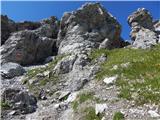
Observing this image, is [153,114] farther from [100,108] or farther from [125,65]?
[125,65]

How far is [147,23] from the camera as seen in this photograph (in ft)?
227

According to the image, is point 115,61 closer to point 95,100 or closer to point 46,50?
point 95,100

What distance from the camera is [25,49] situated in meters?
49.6

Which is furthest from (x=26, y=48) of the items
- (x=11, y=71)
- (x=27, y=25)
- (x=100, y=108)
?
(x=100, y=108)

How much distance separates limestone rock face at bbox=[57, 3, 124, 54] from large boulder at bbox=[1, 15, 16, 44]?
36.1 ft

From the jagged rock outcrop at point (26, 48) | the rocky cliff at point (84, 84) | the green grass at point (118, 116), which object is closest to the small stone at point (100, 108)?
A: the rocky cliff at point (84, 84)

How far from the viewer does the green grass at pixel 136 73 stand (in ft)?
78.7

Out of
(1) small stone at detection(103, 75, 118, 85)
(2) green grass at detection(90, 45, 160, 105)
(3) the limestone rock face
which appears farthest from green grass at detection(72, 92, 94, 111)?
(3) the limestone rock face

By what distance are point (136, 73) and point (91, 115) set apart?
21.3 ft

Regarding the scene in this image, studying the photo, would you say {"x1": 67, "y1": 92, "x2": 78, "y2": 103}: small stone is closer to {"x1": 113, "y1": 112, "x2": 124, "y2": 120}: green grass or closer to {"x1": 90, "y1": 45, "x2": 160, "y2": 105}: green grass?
{"x1": 90, "y1": 45, "x2": 160, "y2": 105}: green grass

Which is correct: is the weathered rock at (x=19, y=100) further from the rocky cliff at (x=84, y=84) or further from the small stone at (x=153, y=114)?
the small stone at (x=153, y=114)

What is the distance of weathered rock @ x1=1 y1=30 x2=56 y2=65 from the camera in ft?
158

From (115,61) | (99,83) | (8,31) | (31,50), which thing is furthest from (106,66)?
(8,31)

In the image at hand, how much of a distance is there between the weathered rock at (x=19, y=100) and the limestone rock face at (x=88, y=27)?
76.8 ft
